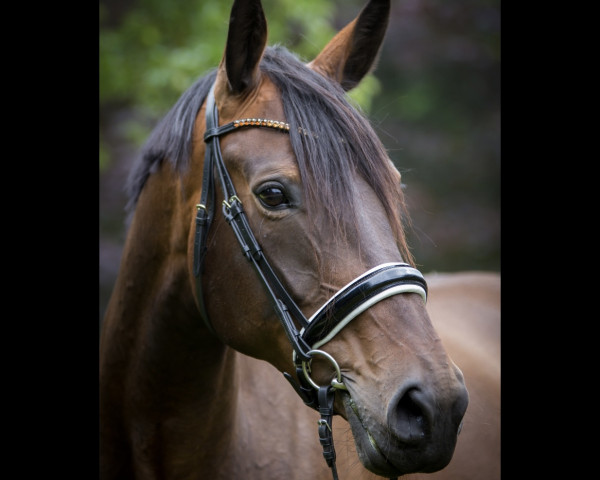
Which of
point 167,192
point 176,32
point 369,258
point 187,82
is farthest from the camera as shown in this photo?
point 176,32

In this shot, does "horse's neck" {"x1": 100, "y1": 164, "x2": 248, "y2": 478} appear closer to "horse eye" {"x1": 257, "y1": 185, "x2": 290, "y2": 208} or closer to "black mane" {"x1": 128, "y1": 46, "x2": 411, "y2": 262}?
"black mane" {"x1": 128, "y1": 46, "x2": 411, "y2": 262}

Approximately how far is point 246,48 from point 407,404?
1447mm

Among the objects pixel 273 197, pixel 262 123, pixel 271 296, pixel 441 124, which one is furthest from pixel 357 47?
pixel 441 124

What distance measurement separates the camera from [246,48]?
2205mm

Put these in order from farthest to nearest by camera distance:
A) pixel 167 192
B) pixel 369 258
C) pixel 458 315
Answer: pixel 458 315
pixel 167 192
pixel 369 258

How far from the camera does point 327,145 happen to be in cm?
200

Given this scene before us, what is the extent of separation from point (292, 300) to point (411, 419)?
0.55m

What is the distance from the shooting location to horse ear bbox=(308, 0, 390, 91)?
252 centimetres

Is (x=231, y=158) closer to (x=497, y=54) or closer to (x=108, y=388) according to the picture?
(x=108, y=388)

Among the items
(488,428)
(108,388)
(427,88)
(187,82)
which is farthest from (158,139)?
(427,88)

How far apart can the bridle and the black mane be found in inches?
4.8

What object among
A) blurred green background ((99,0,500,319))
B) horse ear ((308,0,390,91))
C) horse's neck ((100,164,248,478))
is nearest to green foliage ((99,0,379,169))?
blurred green background ((99,0,500,319))

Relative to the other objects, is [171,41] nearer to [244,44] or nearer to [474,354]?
[244,44]

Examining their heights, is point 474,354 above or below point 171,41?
below
